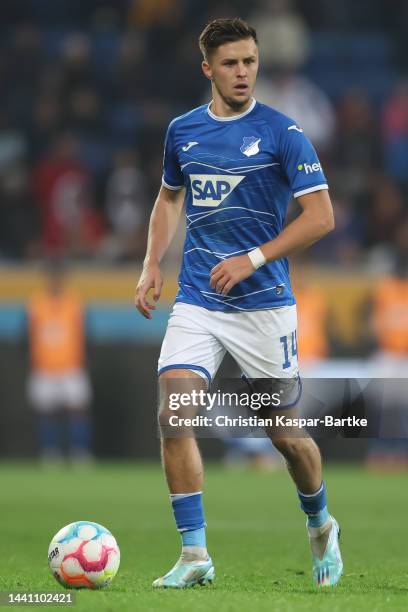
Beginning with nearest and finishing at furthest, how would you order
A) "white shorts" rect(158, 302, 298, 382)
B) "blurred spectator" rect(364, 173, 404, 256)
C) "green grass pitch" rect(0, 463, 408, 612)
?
"green grass pitch" rect(0, 463, 408, 612)
"white shorts" rect(158, 302, 298, 382)
"blurred spectator" rect(364, 173, 404, 256)

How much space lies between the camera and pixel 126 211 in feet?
50.7

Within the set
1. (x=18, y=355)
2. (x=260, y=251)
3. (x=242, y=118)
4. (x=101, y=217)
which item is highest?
(x=242, y=118)

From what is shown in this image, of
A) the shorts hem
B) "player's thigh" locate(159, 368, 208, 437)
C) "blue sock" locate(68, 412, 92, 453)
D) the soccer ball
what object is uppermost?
the shorts hem

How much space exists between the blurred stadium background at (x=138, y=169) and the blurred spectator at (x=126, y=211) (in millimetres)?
17

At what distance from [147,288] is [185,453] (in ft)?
2.51

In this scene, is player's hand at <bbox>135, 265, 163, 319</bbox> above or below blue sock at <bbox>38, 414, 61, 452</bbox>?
above

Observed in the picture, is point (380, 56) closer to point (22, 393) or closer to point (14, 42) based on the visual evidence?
point (14, 42)

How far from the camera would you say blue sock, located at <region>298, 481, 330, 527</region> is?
6.13 metres

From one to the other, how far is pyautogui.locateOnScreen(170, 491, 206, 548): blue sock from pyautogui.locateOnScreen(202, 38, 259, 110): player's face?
1634 millimetres

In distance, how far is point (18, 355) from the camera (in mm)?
14922

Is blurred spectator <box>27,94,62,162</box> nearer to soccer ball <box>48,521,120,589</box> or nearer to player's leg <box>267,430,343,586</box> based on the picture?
player's leg <box>267,430,343,586</box>

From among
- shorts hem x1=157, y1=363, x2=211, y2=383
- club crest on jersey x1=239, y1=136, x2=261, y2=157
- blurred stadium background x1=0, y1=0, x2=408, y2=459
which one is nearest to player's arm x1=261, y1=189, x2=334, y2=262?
club crest on jersey x1=239, y1=136, x2=261, y2=157

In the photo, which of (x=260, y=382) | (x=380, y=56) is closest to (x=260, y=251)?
(x=260, y=382)

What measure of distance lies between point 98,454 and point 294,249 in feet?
31.0
